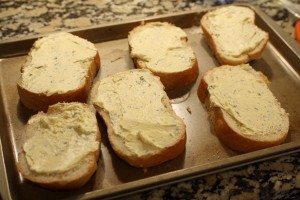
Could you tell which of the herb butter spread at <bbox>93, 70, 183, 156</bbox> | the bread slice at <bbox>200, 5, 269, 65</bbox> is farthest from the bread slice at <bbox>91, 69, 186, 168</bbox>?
the bread slice at <bbox>200, 5, 269, 65</bbox>

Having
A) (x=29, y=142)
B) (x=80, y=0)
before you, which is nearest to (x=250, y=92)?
(x=29, y=142)

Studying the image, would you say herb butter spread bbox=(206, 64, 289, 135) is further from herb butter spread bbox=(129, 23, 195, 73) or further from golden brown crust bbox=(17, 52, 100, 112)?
golden brown crust bbox=(17, 52, 100, 112)

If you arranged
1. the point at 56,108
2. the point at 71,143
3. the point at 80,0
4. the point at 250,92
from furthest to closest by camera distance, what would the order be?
the point at 80,0 < the point at 250,92 < the point at 56,108 < the point at 71,143

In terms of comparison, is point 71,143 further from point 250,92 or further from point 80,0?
point 80,0

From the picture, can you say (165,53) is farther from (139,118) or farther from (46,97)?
(46,97)

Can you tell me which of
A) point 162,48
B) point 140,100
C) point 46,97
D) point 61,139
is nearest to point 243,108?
point 140,100

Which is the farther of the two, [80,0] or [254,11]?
[80,0]
